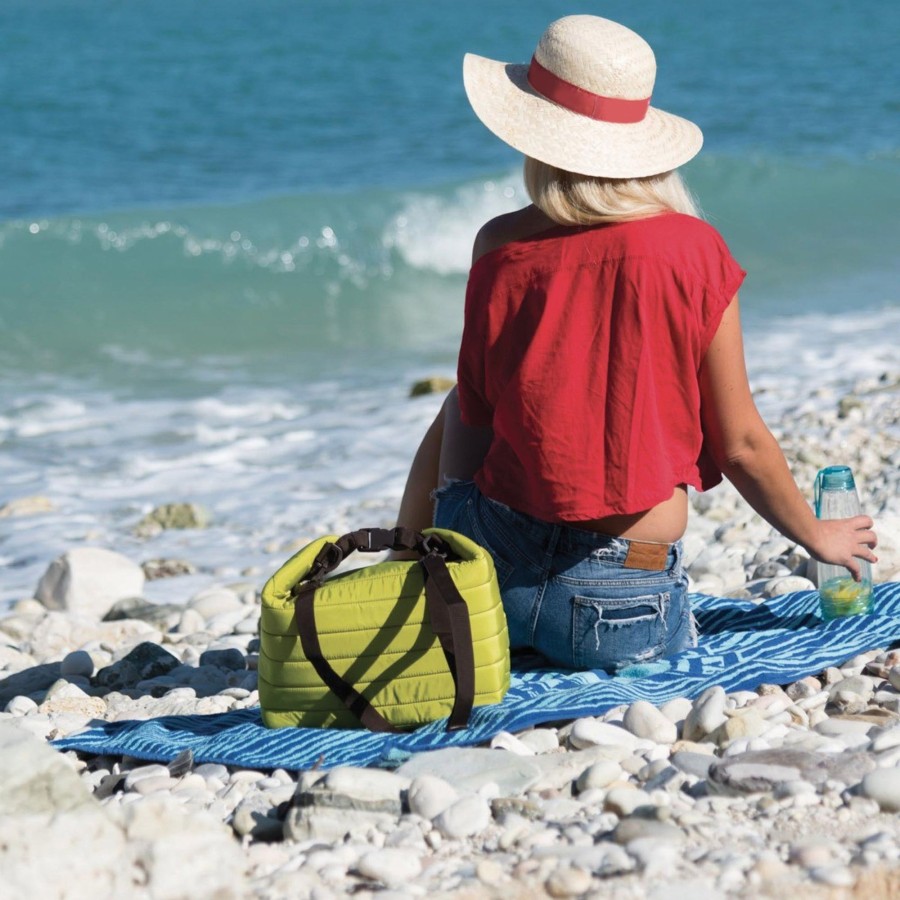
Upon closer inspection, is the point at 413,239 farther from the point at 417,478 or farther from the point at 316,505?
the point at 417,478

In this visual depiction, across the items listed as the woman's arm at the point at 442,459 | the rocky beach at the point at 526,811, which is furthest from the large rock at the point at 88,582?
the woman's arm at the point at 442,459

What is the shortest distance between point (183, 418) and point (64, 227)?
6305mm

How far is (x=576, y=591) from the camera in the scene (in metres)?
3.07

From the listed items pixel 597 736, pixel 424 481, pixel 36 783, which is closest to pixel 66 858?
pixel 36 783

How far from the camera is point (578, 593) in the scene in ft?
10.1

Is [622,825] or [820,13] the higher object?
[820,13]

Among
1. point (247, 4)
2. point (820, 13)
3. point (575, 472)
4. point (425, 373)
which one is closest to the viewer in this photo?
point (575, 472)

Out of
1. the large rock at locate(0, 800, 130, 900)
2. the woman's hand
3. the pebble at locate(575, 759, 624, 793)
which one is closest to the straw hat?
the woman's hand

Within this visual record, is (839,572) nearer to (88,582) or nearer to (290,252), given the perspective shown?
(88,582)

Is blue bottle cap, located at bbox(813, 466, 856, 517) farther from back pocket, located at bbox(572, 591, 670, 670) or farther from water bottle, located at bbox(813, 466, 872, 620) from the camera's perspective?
back pocket, located at bbox(572, 591, 670, 670)

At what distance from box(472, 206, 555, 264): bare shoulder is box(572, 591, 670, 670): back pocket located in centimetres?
80

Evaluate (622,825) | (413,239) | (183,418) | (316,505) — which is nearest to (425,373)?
(183,418)

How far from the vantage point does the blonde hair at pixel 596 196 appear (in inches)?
112

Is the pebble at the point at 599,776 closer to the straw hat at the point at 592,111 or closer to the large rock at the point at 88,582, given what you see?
the straw hat at the point at 592,111
